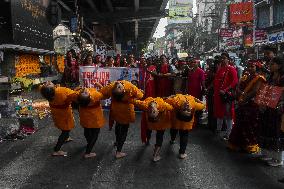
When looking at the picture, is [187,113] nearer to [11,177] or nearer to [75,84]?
[11,177]

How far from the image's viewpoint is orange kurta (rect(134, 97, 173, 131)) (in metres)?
6.89

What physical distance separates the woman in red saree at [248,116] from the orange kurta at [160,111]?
4.64 feet

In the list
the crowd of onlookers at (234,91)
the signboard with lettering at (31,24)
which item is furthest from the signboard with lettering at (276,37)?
the crowd of onlookers at (234,91)

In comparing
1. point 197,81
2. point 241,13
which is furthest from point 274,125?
point 241,13

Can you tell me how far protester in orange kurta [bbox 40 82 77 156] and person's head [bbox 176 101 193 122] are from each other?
1816 mm

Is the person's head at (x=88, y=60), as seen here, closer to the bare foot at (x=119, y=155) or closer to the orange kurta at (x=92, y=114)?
the orange kurta at (x=92, y=114)

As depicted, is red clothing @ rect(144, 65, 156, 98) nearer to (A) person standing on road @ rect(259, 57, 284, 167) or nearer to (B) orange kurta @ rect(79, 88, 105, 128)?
(B) orange kurta @ rect(79, 88, 105, 128)

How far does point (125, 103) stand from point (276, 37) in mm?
25862

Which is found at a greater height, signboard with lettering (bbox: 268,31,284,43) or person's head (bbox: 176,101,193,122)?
signboard with lettering (bbox: 268,31,284,43)

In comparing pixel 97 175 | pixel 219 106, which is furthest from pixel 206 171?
pixel 219 106

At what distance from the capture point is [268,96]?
6.65m

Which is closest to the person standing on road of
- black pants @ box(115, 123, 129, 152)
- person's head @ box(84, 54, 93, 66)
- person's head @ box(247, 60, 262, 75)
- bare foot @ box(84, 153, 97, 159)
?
person's head @ box(247, 60, 262, 75)

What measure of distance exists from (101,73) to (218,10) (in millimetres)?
55138

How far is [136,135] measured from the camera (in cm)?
916
